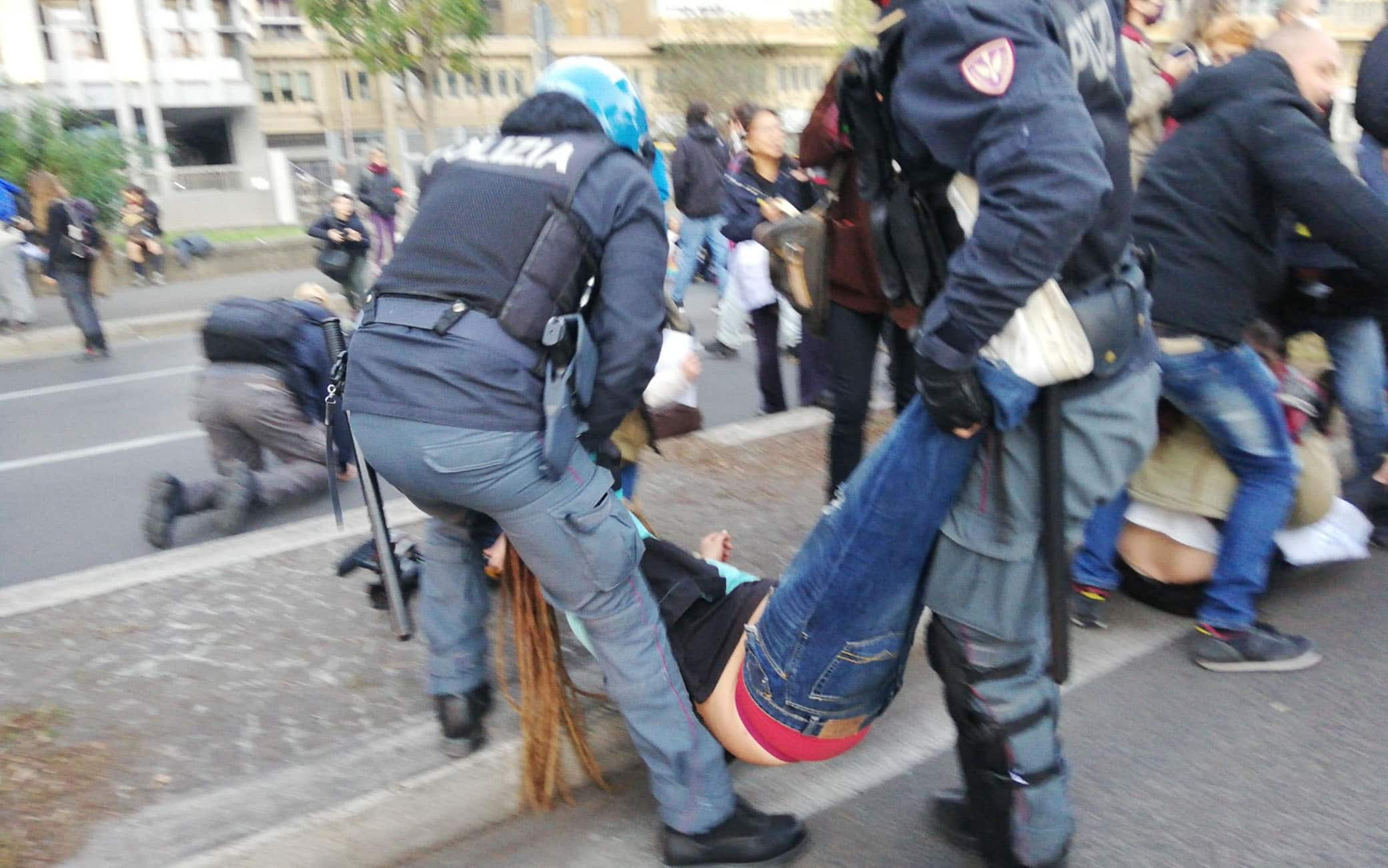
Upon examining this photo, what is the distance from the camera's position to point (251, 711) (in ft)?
10.2

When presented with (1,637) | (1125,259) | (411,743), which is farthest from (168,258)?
(1125,259)

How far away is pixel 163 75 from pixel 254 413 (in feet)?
97.7

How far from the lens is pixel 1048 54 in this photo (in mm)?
1920

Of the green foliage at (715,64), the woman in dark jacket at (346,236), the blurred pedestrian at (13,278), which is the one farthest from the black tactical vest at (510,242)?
the green foliage at (715,64)

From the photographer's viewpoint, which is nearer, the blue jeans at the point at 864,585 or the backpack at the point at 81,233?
the blue jeans at the point at 864,585

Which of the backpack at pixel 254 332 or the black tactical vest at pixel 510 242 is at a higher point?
the black tactical vest at pixel 510 242

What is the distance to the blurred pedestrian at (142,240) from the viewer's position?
15.9 metres

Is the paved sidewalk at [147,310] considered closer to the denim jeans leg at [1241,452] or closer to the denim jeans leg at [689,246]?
the denim jeans leg at [689,246]

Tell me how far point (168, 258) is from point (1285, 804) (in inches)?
683

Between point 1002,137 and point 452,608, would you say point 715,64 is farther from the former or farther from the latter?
point 1002,137

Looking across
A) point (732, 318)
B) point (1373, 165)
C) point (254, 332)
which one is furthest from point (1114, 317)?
point (732, 318)

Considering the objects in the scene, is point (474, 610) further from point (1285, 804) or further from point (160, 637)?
point (1285, 804)

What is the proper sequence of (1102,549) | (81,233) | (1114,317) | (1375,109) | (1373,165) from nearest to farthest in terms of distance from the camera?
1. (1114,317)
2. (1102,549)
3. (1375,109)
4. (1373,165)
5. (81,233)

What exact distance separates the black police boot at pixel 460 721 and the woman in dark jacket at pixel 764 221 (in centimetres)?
398
